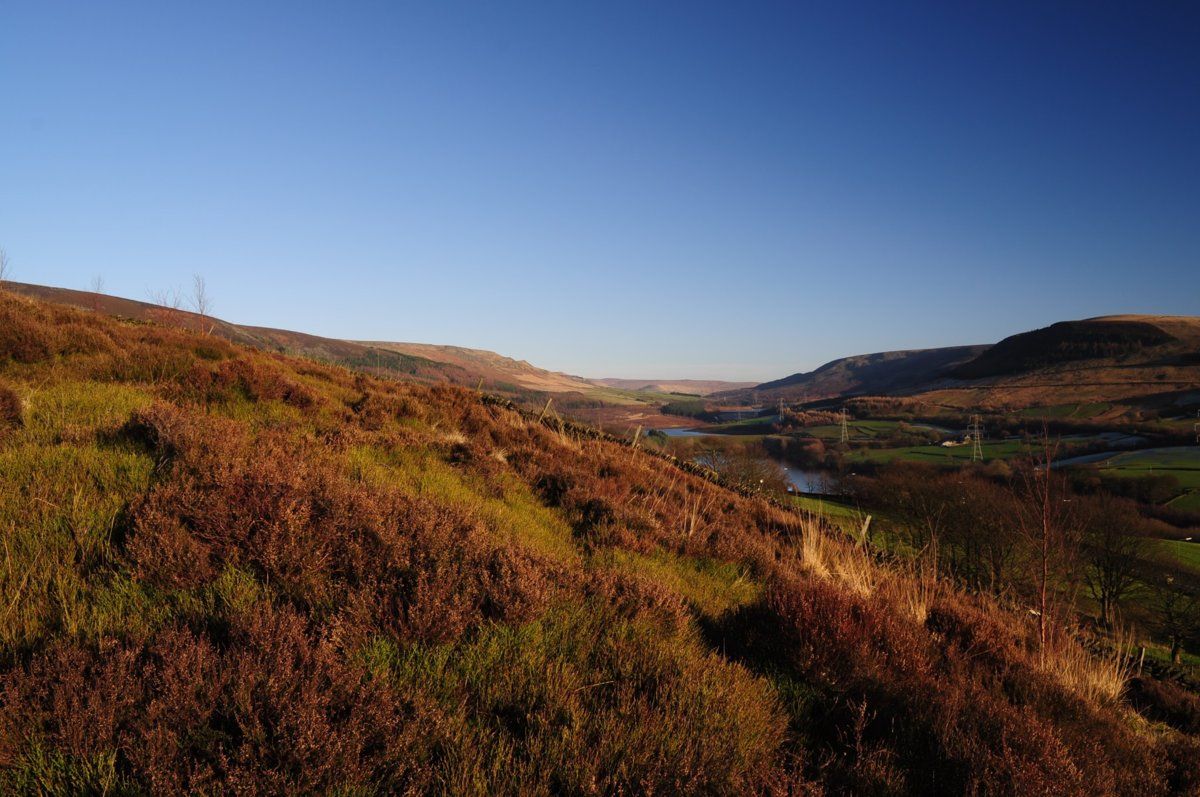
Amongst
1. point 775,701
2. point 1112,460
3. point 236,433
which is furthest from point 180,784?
point 1112,460

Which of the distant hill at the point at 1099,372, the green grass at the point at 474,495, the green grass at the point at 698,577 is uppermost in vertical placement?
the distant hill at the point at 1099,372

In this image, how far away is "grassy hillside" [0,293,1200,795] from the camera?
85.9 inches

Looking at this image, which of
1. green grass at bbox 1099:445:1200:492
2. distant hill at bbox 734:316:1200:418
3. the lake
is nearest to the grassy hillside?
the lake

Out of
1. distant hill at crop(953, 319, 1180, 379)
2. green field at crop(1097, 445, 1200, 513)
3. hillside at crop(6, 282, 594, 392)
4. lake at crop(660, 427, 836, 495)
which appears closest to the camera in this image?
hillside at crop(6, 282, 594, 392)

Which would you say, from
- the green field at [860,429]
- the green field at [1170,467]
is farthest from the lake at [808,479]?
the green field at [1170,467]

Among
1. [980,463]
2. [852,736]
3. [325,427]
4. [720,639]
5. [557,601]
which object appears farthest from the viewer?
[980,463]

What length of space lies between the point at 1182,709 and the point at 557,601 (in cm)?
1854

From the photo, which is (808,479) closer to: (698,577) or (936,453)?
(936,453)

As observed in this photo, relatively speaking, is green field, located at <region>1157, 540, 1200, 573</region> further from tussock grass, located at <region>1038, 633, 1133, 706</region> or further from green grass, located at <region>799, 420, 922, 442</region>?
green grass, located at <region>799, 420, 922, 442</region>

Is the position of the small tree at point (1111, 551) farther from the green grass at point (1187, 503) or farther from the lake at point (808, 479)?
the lake at point (808, 479)

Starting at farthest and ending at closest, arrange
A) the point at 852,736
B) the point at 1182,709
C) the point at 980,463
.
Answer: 1. the point at 980,463
2. the point at 1182,709
3. the point at 852,736

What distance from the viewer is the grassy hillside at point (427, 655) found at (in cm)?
218

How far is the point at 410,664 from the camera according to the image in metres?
2.85

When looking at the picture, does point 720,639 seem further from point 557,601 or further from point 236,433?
point 236,433
